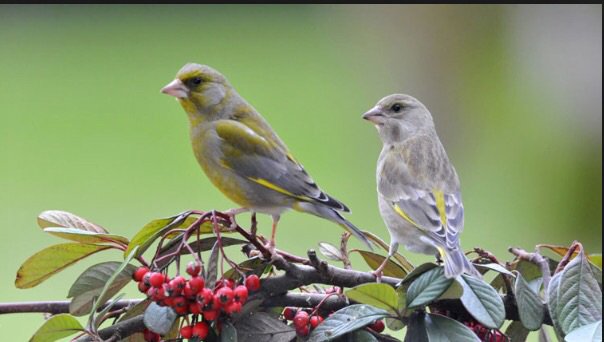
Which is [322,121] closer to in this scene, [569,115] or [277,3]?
[569,115]

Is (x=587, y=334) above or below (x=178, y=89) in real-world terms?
below

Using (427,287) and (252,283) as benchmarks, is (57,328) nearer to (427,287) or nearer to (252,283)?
(252,283)

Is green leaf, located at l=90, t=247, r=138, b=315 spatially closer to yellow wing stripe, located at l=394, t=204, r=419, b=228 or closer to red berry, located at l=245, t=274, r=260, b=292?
red berry, located at l=245, t=274, r=260, b=292

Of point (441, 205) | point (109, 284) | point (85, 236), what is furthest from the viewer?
point (441, 205)

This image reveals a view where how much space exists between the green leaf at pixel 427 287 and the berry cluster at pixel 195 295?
0.17 metres

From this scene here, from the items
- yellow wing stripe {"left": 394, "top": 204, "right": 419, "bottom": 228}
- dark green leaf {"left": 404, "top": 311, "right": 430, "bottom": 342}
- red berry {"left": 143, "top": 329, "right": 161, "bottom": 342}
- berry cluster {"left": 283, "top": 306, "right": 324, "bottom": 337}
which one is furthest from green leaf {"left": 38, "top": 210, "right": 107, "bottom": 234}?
yellow wing stripe {"left": 394, "top": 204, "right": 419, "bottom": 228}

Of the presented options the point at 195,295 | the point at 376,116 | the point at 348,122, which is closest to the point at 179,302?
the point at 195,295

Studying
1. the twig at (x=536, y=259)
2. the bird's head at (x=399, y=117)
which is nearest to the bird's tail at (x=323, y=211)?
the twig at (x=536, y=259)

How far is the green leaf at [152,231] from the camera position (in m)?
1.11

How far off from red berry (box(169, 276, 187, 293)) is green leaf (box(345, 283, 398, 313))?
18 cm

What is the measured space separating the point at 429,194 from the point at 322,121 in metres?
6.66

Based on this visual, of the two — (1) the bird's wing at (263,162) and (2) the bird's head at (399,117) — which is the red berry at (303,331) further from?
(2) the bird's head at (399,117)

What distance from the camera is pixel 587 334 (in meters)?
1.08

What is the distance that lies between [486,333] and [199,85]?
58 centimetres
